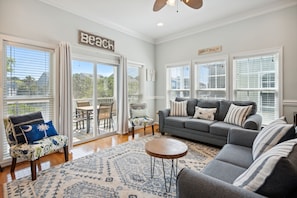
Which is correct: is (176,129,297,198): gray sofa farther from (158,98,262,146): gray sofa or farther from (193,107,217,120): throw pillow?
(193,107,217,120): throw pillow

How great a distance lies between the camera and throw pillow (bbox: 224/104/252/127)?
10.4 feet

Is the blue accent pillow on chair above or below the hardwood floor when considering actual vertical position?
above

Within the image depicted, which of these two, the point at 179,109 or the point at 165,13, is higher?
the point at 165,13

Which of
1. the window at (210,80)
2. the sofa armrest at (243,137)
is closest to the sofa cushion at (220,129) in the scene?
the sofa armrest at (243,137)

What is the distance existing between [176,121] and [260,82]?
82.4 inches

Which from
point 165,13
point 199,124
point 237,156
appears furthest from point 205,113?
point 165,13

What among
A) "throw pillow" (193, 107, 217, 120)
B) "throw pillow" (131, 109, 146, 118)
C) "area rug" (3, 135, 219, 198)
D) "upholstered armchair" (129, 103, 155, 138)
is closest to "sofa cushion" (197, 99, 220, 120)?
"throw pillow" (193, 107, 217, 120)

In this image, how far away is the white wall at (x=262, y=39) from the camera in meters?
3.10

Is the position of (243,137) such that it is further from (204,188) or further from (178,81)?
(178,81)

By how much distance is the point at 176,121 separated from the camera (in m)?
3.83

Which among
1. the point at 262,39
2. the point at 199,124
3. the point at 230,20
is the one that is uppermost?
the point at 230,20

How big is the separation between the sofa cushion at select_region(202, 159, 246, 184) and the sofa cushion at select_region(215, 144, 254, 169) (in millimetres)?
91

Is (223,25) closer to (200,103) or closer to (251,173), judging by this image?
(200,103)

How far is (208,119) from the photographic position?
3684 mm
